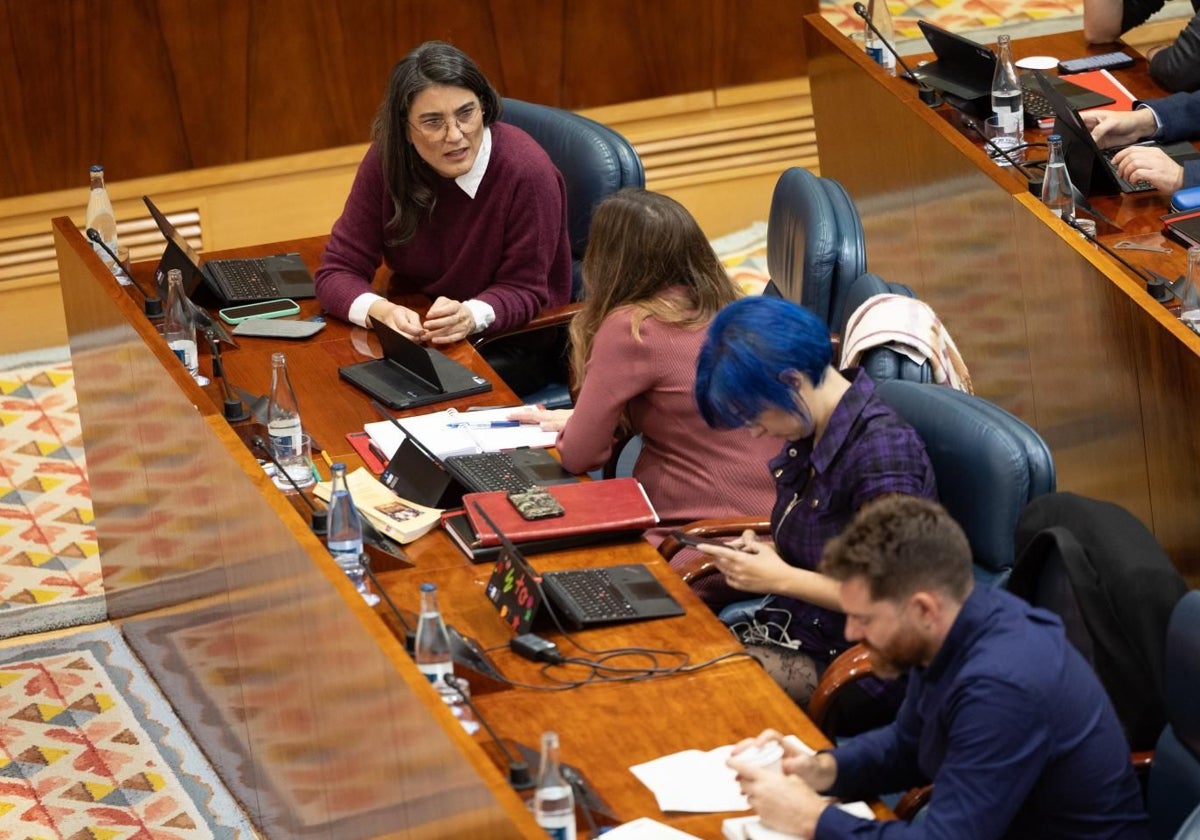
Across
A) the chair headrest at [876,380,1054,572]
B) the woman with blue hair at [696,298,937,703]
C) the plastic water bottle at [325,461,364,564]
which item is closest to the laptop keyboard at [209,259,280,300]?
the plastic water bottle at [325,461,364,564]

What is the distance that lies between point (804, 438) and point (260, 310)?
5.81 ft

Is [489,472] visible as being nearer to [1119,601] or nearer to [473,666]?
[473,666]

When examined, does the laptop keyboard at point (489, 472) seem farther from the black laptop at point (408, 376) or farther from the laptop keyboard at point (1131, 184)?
the laptop keyboard at point (1131, 184)

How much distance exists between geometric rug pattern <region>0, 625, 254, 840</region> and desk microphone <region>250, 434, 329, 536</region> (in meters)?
0.82

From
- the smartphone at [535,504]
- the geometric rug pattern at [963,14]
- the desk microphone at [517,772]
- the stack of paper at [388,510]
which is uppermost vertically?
the desk microphone at [517,772]

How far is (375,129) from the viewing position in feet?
14.5

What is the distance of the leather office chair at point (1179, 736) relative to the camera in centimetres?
258

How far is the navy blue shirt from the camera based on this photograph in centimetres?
234

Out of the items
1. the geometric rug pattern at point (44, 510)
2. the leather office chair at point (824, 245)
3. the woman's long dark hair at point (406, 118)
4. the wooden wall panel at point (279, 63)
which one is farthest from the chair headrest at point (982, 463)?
the wooden wall panel at point (279, 63)

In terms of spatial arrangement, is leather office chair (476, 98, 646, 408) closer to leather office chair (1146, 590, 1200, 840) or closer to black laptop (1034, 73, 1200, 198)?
black laptop (1034, 73, 1200, 198)

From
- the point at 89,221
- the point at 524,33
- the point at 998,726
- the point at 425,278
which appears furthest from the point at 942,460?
the point at 524,33

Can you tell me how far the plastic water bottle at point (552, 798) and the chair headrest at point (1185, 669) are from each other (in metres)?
0.86

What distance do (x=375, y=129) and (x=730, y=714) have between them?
2073 millimetres

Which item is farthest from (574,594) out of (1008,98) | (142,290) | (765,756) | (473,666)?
(1008,98)
